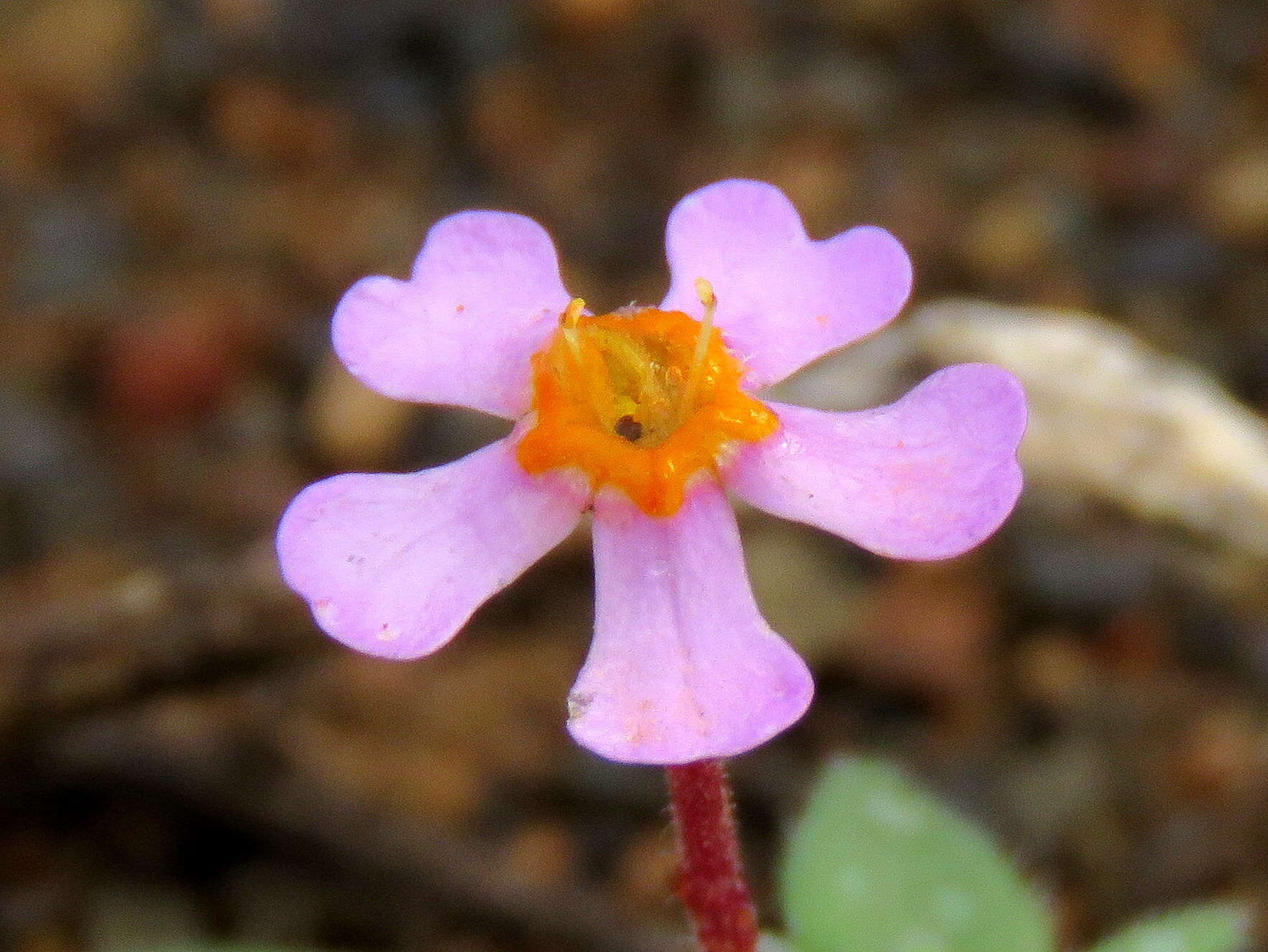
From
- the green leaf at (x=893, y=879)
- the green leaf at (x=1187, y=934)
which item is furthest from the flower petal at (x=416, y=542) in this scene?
the green leaf at (x=1187, y=934)

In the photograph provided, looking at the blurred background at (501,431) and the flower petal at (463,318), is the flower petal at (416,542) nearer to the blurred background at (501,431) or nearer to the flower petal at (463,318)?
the flower petal at (463,318)

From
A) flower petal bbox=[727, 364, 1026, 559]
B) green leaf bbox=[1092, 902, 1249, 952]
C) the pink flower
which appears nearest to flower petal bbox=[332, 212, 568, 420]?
the pink flower

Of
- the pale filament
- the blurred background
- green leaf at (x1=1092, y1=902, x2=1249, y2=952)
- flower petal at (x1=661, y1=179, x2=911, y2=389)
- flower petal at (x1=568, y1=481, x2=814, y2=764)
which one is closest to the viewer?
flower petal at (x1=568, y1=481, x2=814, y2=764)

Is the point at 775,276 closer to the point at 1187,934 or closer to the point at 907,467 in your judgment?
the point at 907,467

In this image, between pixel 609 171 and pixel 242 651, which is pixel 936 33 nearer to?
pixel 609 171

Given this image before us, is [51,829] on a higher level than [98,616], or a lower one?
lower

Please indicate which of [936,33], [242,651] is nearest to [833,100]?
[936,33]

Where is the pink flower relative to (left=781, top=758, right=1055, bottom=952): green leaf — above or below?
above

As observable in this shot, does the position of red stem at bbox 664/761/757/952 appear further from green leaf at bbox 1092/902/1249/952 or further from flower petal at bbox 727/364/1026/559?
green leaf at bbox 1092/902/1249/952
